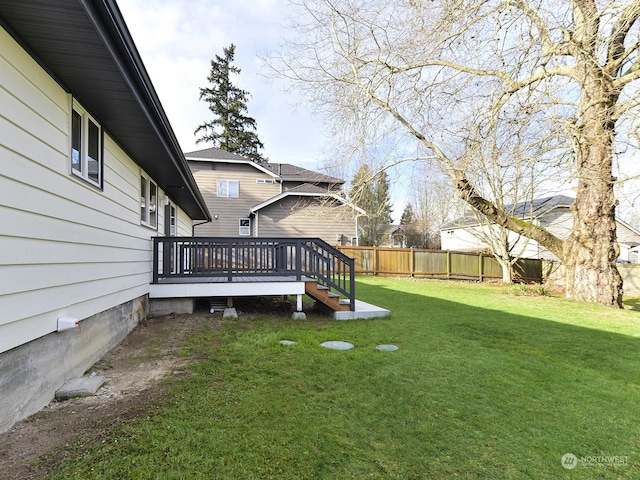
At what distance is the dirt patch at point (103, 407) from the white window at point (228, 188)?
50.9ft

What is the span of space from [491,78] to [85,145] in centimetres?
614

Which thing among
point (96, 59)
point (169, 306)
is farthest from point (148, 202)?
point (96, 59)

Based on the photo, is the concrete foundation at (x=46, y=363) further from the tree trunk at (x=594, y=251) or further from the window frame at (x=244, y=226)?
the window frame at (x=244, y=226)

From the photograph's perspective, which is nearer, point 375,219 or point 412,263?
point 412,263

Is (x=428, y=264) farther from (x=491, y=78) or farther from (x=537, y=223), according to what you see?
(x=491, y=78)

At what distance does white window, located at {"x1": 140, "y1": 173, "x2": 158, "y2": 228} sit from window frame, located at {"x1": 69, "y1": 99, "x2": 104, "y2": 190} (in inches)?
81.0

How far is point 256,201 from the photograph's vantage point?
66.0 feet

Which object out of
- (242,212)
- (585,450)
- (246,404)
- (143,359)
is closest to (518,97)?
(585,450)

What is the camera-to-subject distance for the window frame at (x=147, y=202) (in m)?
6.33

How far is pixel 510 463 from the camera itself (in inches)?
85.9

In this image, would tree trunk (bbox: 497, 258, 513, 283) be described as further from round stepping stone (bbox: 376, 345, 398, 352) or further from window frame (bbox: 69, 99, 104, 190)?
window frame (bbox: 69, 99, 104, 190)

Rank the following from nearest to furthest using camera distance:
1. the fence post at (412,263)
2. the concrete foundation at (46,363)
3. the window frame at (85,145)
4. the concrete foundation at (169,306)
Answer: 1. the concrete foundation at (46,363)
2. the window frame at (85,145)
3. the concrete foundation at (169,306)
4. the fence post at (412,263)

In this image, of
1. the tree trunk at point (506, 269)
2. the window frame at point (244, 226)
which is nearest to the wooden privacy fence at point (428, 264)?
the tree trunk at point (506, 269)

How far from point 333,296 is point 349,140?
15.1ft
